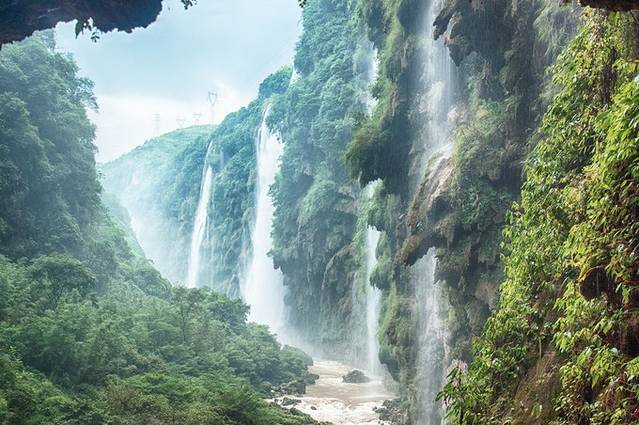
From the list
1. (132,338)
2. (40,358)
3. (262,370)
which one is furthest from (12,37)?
(262,370)

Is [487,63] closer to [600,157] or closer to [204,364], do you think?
[600,157]

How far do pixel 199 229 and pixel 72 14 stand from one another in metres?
50.2

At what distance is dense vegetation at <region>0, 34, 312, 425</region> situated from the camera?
1242 cm

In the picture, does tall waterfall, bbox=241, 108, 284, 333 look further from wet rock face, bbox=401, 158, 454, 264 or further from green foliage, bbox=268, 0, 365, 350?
wet rock face, bbox=401, 158, 454, 264

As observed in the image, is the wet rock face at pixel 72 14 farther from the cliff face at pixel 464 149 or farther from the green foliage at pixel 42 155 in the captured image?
the green foliage at pixel 42 155

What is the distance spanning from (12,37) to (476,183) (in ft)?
34.4

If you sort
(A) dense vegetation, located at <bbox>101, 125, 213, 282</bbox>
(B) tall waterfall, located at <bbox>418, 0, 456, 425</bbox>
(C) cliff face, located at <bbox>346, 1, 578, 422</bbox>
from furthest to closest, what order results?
1. (A) dense vegetation, located at <bbox>101, 125, 213, 282</bbox>
2. (B) tall waterfall, located at <bbox>418, 0, 456, 425</bbox>
3. (C) cliff face, located at <bbox>346, 1, 578, 422</bbox>

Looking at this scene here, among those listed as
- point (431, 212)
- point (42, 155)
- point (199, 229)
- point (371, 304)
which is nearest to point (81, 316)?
point (431, 212)

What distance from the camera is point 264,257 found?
Result: 46.4 meters

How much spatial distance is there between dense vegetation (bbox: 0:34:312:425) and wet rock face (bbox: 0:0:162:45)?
6111 mm

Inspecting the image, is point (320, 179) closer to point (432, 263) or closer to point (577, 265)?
point (432, 263)

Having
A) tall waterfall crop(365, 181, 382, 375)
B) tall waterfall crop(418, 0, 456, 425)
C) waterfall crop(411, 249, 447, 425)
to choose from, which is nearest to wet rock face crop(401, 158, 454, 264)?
tall waterfall crop(418, 0, 456, 425)

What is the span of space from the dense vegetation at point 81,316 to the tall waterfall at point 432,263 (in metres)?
3.91

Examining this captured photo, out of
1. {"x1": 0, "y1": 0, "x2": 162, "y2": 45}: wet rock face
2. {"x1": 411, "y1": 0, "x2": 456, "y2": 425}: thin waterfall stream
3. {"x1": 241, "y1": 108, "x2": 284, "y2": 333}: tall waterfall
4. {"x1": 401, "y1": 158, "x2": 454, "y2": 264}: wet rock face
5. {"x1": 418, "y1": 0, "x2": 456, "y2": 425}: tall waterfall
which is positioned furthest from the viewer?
{"x1": 241, "y1": 108, "x2": 284, "y2": 333}: tall waterfall
